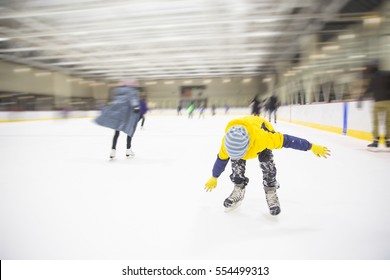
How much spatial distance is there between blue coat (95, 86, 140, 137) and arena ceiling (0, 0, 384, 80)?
279 inches

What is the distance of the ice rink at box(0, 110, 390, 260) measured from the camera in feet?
3.48

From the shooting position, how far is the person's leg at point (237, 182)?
1.45 m

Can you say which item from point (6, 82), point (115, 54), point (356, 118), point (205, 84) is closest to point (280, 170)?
point (356, 118)

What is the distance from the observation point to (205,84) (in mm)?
24688

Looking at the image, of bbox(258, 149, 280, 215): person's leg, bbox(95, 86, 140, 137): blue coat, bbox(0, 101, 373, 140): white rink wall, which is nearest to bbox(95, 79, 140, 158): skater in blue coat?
bbox(95, 86, 140, 137): blue coat

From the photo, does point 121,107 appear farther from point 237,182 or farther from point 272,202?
point 272,202

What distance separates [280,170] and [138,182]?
130 centimetres

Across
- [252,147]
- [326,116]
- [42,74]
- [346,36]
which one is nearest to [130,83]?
[252,147]

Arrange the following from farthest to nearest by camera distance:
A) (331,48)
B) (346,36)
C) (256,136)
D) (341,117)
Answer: (331,48)
(346,36)
(341,117)
(256,136)

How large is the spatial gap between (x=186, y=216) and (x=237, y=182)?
34 cm

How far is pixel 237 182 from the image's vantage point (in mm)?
1483

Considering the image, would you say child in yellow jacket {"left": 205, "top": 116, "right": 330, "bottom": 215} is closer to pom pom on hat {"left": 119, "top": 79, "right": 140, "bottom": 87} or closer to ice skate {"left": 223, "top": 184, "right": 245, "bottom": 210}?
ice skate {"left": 223, "top": 184, "right": 245, "bottom": 210}

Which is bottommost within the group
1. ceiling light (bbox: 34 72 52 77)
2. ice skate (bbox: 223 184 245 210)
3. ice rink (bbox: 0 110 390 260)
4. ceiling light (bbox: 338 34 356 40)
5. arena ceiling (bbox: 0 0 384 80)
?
ice rink (bbox: 0 110 390 260)

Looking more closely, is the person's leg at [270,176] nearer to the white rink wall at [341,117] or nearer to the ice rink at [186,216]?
the ice rink at [186,216]
